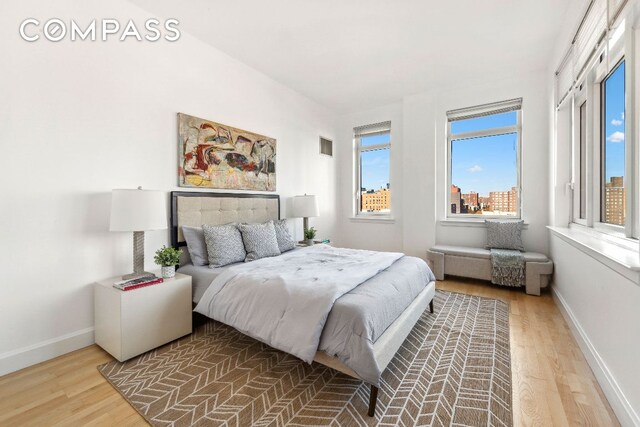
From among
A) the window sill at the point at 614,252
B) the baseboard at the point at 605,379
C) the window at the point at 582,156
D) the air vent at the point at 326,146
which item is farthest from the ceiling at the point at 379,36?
the baseboard at the point at 605,379

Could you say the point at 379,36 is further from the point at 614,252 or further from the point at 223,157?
the point at 614,252

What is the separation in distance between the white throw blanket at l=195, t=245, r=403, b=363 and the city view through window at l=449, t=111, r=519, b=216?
2535 millimetres

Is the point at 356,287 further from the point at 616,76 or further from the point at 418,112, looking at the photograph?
the point at 418,112

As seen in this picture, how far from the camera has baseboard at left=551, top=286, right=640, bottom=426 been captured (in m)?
1.34

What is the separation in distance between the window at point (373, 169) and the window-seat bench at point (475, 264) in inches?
50.1

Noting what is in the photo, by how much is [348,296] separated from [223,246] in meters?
1.44

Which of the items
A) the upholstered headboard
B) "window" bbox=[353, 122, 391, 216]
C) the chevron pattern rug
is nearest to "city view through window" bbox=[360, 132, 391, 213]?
"window" bbox=[353, 122, 391, 216]

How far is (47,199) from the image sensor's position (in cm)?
201

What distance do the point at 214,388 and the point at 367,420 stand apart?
0.93 metres

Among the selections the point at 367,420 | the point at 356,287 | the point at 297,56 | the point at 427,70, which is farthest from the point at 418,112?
the point at 367,420

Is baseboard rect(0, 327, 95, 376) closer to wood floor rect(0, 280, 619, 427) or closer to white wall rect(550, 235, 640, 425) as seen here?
wood floor rect(0, 280, 619, 427)

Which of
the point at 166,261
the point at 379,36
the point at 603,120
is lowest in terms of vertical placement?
the point at 166,261

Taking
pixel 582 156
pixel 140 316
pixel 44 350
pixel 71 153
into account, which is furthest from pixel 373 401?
pixel 582 156

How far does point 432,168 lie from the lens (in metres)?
4.32
